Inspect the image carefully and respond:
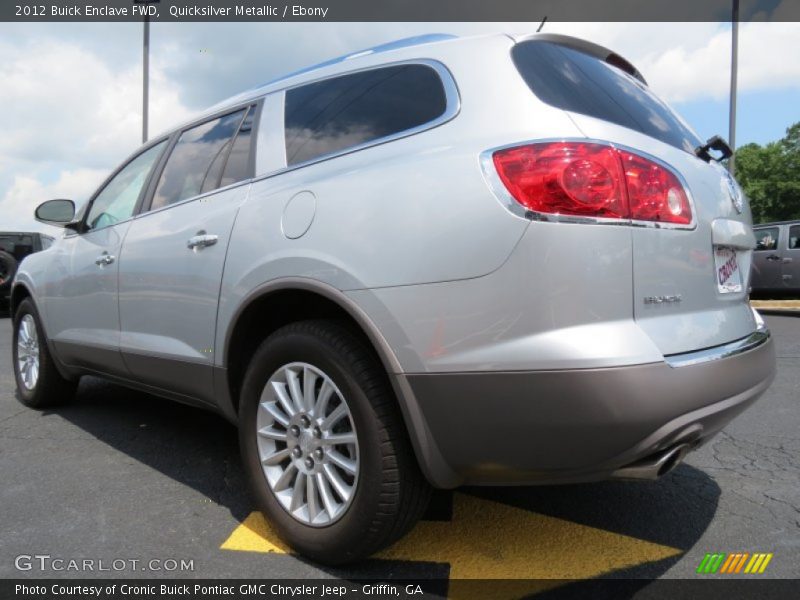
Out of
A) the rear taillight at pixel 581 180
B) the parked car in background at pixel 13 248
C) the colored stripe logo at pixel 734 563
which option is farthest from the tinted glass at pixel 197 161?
the parked car in background at pixel 13 248

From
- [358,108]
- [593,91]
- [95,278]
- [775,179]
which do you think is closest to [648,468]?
[593,91]

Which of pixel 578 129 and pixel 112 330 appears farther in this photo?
pixel 112 330

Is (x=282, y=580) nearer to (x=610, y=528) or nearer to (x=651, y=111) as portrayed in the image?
(x=610, y=528)

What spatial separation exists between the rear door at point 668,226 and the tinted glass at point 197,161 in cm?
149

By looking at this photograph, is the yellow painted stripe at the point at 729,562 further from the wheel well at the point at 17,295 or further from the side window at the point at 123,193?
the wheel well at the point at 17,295

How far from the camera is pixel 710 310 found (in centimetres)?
199

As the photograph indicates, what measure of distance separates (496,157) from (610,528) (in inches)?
60.8

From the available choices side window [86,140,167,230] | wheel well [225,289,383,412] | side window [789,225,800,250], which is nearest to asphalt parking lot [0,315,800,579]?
wheel well [225,289,383,412]

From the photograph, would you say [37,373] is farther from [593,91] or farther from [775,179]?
[775,179]

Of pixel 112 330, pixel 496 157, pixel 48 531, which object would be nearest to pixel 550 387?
pixel 496 157

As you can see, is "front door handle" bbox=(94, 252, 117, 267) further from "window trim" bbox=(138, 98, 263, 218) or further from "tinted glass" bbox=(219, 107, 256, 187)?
"tinted glass" bbox=(219, 107, 256, 187)

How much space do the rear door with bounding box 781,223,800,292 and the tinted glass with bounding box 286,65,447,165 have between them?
12201 mm

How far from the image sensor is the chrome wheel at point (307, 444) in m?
2.11

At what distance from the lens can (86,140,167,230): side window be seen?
3.51m
